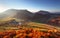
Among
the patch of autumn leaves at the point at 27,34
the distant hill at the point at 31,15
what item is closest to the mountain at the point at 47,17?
the distant hill at the point at 31,15

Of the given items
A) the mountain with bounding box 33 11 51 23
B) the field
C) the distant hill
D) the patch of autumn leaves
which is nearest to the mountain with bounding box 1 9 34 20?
the distant hill

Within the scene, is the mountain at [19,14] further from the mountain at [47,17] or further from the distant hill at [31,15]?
the mountain at [47,17]

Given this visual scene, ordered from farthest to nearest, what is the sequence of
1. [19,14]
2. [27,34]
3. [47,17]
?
1. [47,17]
2. [19,14]
3. [27,34]

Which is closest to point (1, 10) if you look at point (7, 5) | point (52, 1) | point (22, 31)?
point (7, 5)

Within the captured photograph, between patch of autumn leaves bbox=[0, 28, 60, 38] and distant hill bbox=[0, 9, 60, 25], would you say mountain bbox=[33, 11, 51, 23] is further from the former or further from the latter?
patch of autumn leaves bbox=[0, 28, 60, 38]

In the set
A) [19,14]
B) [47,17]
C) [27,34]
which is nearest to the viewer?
[27,34]

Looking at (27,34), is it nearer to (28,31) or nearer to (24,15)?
(28,31)

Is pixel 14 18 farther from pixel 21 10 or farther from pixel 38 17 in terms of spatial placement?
pixel 38 17

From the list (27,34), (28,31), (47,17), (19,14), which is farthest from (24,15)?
(47,17)
